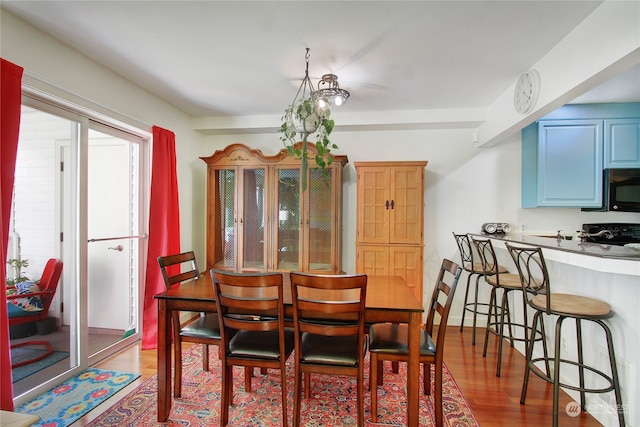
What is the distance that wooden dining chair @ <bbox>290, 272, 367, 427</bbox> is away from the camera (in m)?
1.49

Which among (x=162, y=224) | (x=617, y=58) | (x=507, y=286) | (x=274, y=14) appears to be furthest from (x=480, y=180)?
(x=162, y=224)

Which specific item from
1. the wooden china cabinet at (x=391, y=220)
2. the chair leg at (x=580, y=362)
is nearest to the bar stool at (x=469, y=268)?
the wooden china cabinet at (x=391, y=220)

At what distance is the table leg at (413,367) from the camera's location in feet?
5.28

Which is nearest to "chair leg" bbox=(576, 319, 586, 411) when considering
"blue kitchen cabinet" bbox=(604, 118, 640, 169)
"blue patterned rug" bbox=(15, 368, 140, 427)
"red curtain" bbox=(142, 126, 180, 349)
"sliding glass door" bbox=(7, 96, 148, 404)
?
"blue kitchen cabinet" bbox=(604, 118, 640, 169)

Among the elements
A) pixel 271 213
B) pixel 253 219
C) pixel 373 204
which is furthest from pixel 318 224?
pixel 253 219

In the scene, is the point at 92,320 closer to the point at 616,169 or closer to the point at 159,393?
the point at 159,393

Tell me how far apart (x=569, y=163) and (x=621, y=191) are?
0.53m

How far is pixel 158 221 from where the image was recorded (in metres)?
2.91

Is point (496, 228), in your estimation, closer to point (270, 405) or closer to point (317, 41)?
point (317, 41)

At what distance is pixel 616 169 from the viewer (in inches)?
114

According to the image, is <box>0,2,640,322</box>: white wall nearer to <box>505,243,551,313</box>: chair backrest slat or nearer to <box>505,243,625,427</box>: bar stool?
<box>505,243,551,313</box>: chair backrest slat

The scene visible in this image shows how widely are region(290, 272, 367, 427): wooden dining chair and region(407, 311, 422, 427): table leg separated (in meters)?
0.27

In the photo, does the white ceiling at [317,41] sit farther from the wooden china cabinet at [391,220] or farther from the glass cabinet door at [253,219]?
the glass cabinet door at [253,219]

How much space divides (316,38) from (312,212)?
1.77 m
